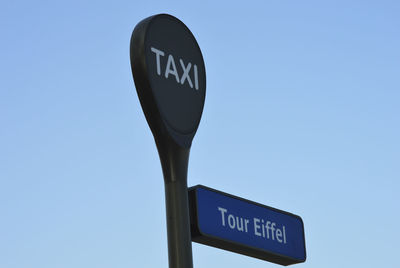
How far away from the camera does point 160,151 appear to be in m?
3.78

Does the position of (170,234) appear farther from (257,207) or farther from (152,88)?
(257,207)

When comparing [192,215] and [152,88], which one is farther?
[192,215]

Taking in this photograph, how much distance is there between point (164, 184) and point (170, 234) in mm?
259

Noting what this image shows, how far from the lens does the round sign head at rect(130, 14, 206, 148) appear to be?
3.60m

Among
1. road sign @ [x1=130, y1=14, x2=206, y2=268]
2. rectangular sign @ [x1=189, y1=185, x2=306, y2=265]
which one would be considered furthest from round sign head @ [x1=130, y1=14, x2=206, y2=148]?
rectangular sign @ [x1=189, y1=185, x2=306, y2=265]

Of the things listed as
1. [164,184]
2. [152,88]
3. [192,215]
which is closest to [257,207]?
[192,215]

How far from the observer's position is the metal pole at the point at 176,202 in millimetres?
3586

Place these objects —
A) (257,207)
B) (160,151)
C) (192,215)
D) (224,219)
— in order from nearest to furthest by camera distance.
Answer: (160,151) < (192,215) < (224,219) < (257,207)

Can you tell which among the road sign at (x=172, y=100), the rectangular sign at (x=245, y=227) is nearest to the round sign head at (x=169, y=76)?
the road sign at (x=172, y=100)

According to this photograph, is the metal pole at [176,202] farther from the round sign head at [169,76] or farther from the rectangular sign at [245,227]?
Result: the rectangular sign at [245,227]

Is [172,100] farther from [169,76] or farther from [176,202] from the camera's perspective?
[176,202]

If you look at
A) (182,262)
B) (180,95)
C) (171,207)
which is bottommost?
(182,262)

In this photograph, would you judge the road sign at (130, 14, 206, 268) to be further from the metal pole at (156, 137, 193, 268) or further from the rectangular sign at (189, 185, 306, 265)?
the rectangular sign at (189, 185, 306, 265)

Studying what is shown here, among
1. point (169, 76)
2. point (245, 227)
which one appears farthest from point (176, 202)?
point (245, 227)
